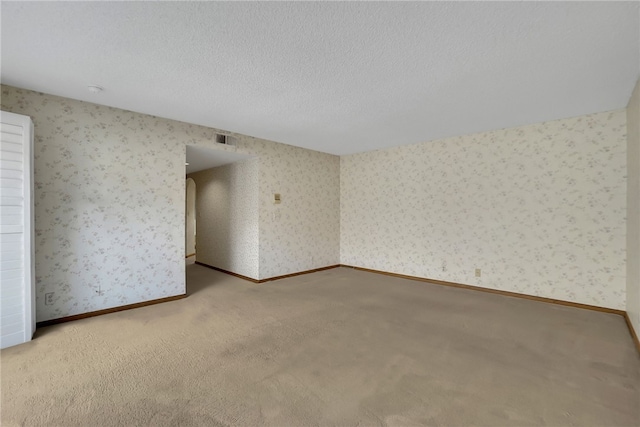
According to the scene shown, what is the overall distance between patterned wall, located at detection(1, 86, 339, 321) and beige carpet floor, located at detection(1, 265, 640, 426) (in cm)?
38

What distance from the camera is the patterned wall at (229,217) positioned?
190 inches

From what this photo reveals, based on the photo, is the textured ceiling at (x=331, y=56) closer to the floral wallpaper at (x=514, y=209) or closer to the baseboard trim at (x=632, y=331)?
the floral wallpaper at (x=514, y=209)

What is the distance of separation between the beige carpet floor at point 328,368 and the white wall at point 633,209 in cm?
31

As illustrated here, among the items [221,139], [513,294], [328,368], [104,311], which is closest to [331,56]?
[328,368]

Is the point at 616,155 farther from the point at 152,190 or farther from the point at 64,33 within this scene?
the point at 152,190

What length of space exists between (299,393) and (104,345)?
1861 millimetres

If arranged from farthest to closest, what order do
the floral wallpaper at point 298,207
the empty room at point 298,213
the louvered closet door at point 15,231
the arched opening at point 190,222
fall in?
the arched opening at point 190,222 → the floral wallpaper at point 298,207 → the louvered closet door at point 15,231 → the empty room at point 298,213

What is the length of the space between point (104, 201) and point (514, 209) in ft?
17.0

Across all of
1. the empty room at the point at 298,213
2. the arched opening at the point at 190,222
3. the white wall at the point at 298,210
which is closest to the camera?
the empty room at the point at 298,213

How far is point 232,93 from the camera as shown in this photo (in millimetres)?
2836

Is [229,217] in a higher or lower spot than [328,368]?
higher

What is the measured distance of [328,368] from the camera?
2.09m

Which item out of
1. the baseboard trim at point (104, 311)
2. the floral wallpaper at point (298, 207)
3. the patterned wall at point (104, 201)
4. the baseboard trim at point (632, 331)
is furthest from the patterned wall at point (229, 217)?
the baseboard trim at point (632, 331)

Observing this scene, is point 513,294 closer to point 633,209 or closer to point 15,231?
point 633,209
